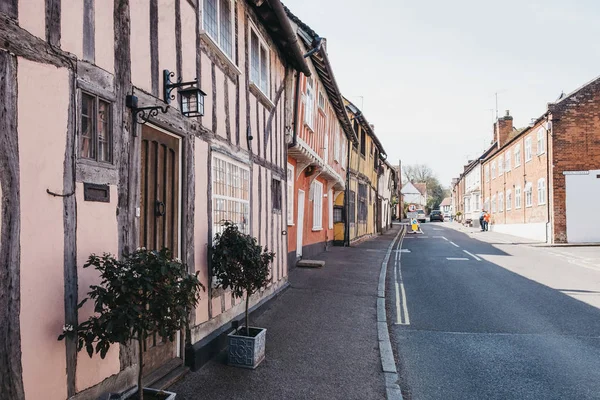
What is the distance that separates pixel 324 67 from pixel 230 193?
8.23 meters

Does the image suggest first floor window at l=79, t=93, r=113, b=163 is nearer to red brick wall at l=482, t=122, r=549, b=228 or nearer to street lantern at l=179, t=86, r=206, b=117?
street lantern at l=179, t=86, r=206, b=117

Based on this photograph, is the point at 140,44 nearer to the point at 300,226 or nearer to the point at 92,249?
the point at 92,249

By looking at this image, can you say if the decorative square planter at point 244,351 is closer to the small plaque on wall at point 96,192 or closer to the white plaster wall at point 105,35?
the small plaque on wall at point 96,192

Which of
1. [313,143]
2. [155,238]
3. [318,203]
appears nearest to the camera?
[155,238]

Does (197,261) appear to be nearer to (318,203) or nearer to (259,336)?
(259,336)

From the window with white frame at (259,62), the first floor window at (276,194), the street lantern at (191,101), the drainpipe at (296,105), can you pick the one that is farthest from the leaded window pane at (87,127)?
the drainpipe at (296,105)

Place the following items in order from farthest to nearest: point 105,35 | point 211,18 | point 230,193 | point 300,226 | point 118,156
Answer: point 300,226
point 230,193
point 211,18
point 118,156
point 105,35

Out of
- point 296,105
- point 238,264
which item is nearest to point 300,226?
point 296,105

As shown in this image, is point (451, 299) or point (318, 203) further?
point (318, 203)

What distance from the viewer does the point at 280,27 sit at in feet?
28.0

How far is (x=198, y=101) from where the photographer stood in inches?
194

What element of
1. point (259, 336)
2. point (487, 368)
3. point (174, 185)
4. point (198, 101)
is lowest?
point (487, 368)

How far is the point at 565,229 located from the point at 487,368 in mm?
21075

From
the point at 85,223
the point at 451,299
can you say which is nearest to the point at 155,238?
the point at 85,223
